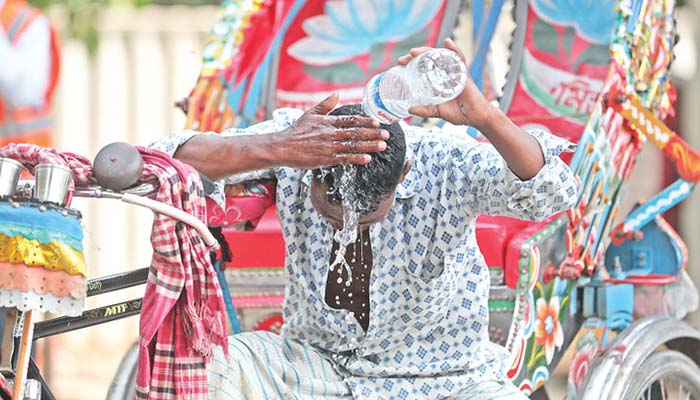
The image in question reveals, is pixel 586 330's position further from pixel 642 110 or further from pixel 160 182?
pixel 160 182

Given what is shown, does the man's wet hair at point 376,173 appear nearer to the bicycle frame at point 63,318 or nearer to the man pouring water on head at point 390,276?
the man pouring water on head at point 390,276

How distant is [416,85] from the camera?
1984mm

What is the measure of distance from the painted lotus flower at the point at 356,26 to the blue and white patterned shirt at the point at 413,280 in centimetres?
148

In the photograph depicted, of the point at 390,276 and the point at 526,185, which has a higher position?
the point at 526,185

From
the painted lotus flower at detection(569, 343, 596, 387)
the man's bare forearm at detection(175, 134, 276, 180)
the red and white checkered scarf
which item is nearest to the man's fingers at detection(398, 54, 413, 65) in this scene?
the man's bare forearm at detection(175, 134, 276, 180)

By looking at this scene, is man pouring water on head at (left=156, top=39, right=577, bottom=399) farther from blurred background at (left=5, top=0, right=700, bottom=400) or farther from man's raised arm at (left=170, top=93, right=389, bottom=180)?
blurred background at (left=5, top=0, right=700, bottom=400)

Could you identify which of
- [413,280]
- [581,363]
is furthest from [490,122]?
[581,363]

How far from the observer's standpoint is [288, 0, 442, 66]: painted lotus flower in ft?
12.7

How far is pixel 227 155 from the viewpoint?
6.61ft

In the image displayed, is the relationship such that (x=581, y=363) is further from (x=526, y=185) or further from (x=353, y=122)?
(x=353, y=122)

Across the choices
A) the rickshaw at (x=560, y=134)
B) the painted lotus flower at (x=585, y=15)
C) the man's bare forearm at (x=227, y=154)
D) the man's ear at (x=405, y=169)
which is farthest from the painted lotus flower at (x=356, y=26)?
the man's bare forearm at (x=227, y=154)

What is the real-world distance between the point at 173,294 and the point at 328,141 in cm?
37

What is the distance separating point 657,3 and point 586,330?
1064 millimetres

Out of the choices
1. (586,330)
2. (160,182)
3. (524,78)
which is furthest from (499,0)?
(160,182)
